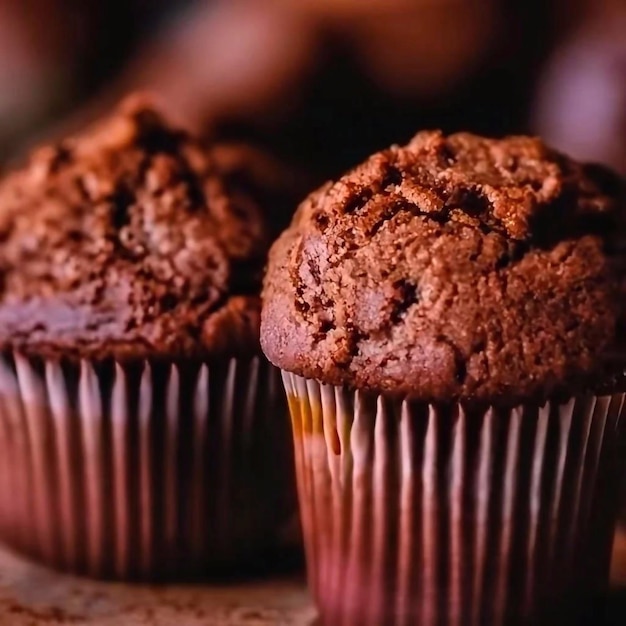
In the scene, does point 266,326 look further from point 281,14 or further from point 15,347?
point 281,14

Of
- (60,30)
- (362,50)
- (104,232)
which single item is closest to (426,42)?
(362,50)

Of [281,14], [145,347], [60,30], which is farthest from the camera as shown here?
[60,30]

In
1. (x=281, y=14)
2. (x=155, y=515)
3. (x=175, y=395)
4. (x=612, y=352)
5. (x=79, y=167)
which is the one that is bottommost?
(x=155, y=515)

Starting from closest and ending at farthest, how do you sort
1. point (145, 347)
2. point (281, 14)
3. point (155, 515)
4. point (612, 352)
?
point (612, 352) < point (145, 347) < point (155, 515) < point (281, 14)

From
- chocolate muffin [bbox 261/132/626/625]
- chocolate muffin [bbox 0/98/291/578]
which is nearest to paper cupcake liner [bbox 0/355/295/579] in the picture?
chocolate muffin [bbox 0/98/291/578]

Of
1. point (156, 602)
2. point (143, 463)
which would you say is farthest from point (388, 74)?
point (156, 602)

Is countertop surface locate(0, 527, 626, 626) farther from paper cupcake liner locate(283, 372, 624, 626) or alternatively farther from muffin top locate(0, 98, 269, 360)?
muffin top locate(0, 98, 269, 360)

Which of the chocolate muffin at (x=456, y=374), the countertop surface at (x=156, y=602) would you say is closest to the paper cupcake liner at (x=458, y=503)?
the chocolate muffin at (x=456, y=374)
